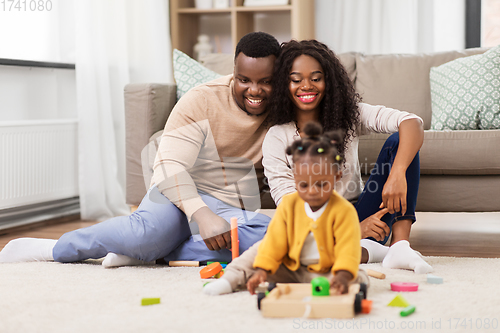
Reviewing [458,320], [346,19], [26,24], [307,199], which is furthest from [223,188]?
[346,19]

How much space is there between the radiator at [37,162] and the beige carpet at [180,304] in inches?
34.5

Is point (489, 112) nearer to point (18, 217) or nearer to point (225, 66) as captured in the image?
point (225, 66)

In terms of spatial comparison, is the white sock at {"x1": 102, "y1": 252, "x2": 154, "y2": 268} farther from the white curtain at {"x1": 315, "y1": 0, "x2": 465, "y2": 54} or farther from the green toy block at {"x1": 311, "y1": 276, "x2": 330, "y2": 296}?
the white curtain at {"x1": 315, "y1": 0, "x2": 465, "y2": 54}

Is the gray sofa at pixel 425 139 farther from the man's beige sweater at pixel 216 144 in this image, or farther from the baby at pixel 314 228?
the baby at pixel 314 228

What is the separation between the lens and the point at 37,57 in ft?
7.77

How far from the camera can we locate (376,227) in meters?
1.39

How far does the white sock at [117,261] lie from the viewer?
55.3 inches

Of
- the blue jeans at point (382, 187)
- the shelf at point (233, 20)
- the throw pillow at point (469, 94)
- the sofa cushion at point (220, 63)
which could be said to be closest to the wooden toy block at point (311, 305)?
the blue jeans at point (382, 187)

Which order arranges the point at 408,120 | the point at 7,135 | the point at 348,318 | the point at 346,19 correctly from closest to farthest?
the point at 348,318 → the point at 408,120 → the point at 7,135 → the point at 346,19

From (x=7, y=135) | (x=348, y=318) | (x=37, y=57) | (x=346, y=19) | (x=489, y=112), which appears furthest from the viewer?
(x=346, y=19)

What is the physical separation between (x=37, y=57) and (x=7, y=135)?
42 centimetres

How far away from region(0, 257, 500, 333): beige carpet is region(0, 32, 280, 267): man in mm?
72

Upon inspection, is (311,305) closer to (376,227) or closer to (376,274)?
(376,274)

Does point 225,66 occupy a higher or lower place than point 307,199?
higher
